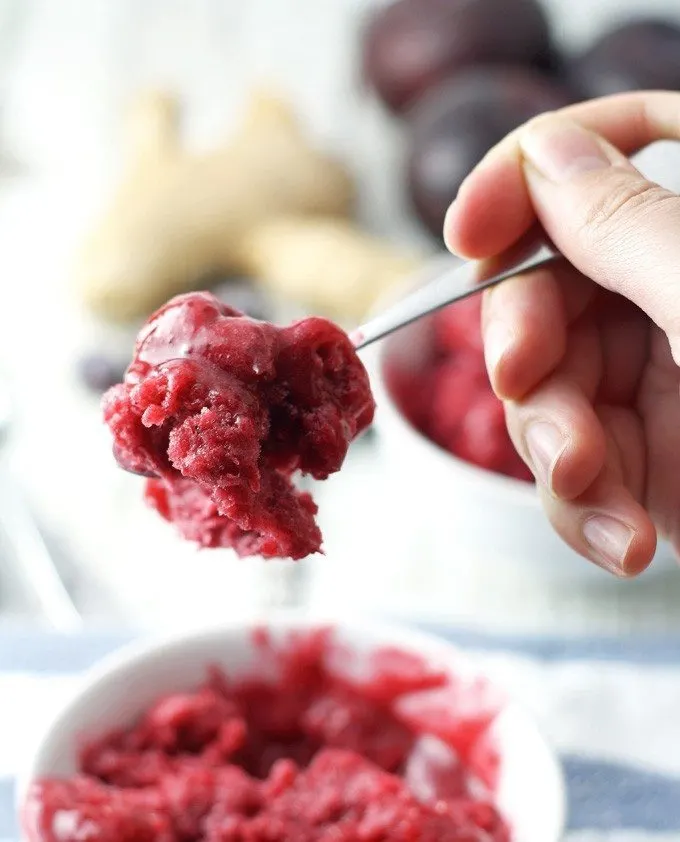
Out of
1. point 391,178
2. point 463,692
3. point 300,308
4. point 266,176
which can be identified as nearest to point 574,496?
point 463,692

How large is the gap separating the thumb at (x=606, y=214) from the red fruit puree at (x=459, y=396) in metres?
0.47

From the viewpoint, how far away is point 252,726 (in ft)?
3.85

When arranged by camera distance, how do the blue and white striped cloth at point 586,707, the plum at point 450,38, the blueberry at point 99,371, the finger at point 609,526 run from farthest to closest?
1. the plum at point 450,38
2. the blueberry at point 99,371
3. the blue and white striped cloth at point 586,707
4. the finger at point 609,526

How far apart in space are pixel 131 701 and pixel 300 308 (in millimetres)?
852

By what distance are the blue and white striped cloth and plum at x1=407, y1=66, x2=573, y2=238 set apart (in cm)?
76

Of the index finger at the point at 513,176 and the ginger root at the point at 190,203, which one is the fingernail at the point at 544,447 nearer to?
the index finger at the point at 513,176

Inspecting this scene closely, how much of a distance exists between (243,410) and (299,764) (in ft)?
1.68

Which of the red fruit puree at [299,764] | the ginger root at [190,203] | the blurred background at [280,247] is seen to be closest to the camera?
the red fruit puree at [299,764]

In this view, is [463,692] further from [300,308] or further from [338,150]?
[338,150]

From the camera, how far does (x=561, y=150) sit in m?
0.94

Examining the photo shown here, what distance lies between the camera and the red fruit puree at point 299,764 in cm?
100

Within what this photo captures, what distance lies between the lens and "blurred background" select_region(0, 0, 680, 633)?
147 centimetres

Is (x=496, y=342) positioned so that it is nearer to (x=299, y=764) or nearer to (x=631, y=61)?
(x=299, y=764)

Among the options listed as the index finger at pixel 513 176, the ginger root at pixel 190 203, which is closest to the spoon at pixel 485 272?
the index finger at pixel 513 176
